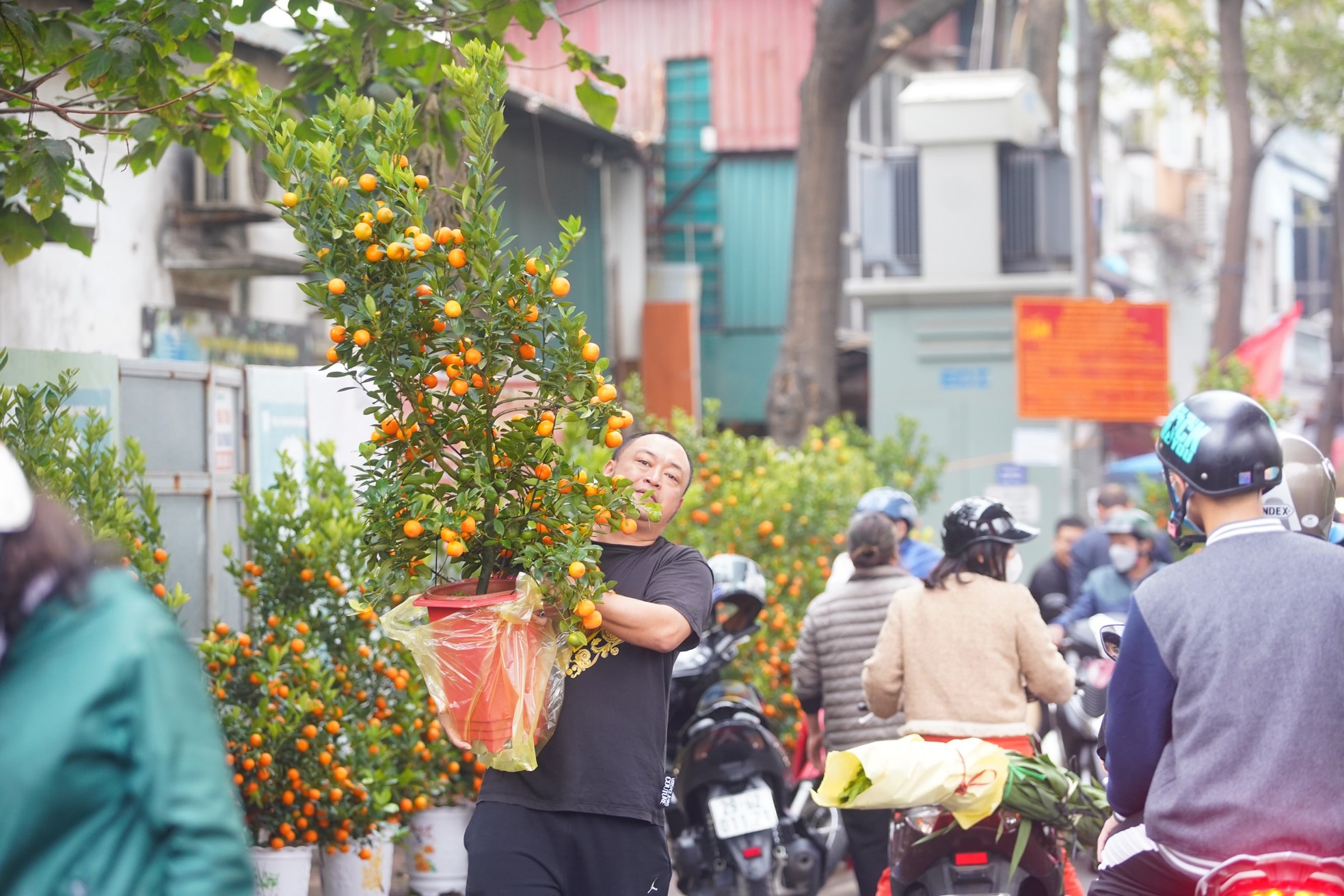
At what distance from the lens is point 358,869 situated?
6.53 metres

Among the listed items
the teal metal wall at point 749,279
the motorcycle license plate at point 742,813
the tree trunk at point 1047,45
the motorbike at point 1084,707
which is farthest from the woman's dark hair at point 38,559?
the teal metal wall at point 749,279

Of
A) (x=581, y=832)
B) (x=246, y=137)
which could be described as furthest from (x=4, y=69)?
(x=581, y=832)

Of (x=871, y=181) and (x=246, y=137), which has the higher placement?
(x=871, y=181)

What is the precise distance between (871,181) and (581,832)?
521 inches

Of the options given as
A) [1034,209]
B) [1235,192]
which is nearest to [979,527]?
[1034,209]

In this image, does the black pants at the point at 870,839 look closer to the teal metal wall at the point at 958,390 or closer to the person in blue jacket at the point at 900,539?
the person in blue jacket at the point at 900,539

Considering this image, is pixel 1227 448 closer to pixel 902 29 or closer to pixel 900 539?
pixel 900 539

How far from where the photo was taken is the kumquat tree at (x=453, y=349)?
148 inches

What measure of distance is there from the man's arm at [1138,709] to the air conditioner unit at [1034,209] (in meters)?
13.4

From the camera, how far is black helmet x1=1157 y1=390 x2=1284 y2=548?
11.3 feet

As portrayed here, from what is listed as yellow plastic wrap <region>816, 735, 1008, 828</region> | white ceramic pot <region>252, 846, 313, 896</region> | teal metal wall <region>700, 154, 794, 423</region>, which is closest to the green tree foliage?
white ceramic pot <region>252, 846, 313, 896</region>

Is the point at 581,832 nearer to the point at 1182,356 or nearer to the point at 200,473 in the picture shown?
the point at 200,473

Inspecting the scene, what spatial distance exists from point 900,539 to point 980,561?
1.79 meters

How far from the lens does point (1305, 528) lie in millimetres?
4219
